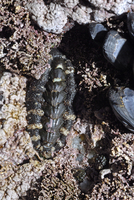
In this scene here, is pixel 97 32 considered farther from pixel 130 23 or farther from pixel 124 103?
pixel 124 103

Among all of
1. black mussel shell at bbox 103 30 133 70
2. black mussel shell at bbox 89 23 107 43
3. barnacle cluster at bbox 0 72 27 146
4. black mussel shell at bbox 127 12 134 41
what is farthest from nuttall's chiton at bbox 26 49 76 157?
black mussel shell at bbox 127 12 134 41

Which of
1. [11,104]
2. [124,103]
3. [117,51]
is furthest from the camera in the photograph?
[11,104]

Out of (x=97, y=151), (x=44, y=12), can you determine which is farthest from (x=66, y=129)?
(x=44, y=12)

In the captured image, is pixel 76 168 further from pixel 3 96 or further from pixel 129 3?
pixel 129 3

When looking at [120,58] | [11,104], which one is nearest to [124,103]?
[120,58]

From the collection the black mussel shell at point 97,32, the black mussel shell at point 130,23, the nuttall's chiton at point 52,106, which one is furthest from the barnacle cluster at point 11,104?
the black mussel shell at point 130,23
